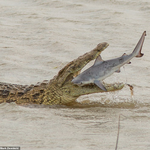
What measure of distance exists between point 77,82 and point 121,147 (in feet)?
4.96

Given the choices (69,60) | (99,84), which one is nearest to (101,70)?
(99,84)

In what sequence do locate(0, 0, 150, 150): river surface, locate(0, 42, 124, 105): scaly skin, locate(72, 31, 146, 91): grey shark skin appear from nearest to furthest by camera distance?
locate(0, 0, 150, 150): river surface → locate(72, 31, 146, 91): grey shark skin → locate(0, 42, 124, 105): scaly skin

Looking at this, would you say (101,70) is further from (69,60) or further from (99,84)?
(69,60)

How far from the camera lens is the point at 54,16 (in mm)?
10453

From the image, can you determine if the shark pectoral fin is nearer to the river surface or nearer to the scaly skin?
the scaly skin

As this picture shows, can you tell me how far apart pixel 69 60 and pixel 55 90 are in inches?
78.2

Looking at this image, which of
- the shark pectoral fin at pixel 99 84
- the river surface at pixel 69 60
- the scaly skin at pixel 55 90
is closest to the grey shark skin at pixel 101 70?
the shark pectoral fin at pixel 99 84

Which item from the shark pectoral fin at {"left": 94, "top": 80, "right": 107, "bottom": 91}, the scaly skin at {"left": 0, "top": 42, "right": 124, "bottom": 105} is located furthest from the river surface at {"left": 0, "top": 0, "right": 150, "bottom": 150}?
the shark pectoral fin at {"left": 94, "top": 80, "right": 107, "bottom": 91}

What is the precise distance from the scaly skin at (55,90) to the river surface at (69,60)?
18 cm

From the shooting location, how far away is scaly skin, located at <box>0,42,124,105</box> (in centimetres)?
568

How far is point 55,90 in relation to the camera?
600 centimetres

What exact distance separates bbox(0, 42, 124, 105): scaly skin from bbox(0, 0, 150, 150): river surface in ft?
0.60

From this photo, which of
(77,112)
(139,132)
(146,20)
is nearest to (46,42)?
(146,20)

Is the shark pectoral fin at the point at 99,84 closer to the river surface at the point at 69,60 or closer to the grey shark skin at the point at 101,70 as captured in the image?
the grey shark skin at the point at 101,70
